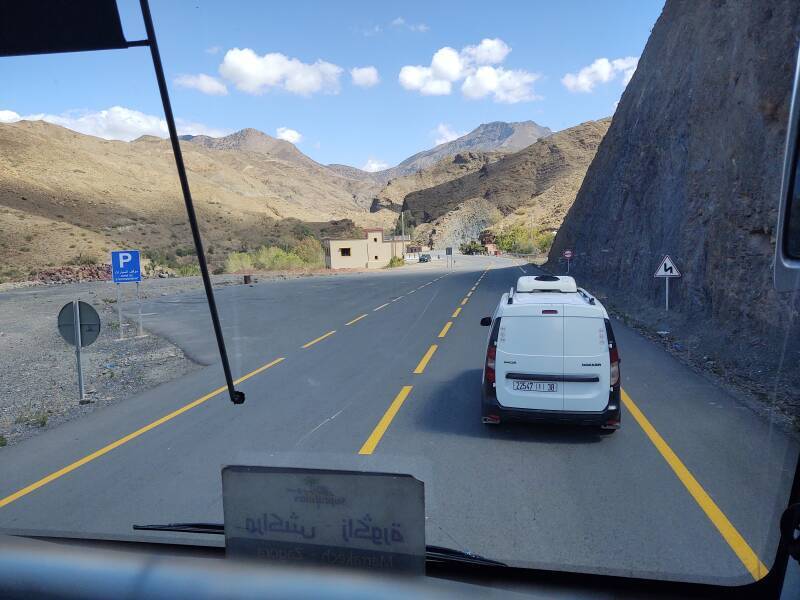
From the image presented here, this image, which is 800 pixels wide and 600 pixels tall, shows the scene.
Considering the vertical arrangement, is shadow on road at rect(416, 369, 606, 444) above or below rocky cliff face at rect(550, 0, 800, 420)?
below

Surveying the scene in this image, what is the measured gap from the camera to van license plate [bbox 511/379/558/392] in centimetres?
684

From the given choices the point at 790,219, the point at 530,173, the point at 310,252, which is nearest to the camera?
the point at 790,219

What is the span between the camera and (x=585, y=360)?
680 cm

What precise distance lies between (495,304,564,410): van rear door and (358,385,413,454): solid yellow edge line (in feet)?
5.02

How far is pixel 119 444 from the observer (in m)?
6.97

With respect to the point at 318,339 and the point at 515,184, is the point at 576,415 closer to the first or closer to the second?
the point at 318,339

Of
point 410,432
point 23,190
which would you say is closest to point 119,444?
point 410,432

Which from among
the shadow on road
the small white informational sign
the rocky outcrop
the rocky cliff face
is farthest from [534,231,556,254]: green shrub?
the small white informational sign

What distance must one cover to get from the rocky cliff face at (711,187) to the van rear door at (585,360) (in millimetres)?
2012

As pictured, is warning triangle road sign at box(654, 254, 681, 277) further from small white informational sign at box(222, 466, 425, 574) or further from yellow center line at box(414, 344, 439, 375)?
small white informational sign at box(222, 466, 425, 574)

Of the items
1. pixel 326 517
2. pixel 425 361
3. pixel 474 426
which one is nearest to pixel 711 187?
pixel 425 361

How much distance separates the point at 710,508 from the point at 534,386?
2511mm

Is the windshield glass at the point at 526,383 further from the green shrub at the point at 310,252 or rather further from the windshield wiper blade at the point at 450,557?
the green shrub at the point at 310,252

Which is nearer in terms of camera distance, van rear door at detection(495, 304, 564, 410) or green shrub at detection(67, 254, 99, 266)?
van rear door at detection(495, 304, 564, 410)
